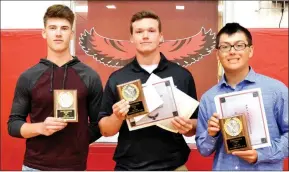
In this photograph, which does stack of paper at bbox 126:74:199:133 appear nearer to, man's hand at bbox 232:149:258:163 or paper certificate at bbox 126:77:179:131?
paper certificate at bbox 126:77:179:131

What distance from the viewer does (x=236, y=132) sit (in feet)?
6.90

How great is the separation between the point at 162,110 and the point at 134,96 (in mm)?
221

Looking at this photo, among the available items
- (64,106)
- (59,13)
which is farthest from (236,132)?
(59,13)

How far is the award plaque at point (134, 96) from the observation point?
227 centimetres

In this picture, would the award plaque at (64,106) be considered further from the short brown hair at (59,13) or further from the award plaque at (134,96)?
the short brown hair at (59,13)

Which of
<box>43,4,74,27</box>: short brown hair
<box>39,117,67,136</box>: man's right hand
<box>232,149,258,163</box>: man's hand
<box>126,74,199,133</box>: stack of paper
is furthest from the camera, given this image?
<box>43,4,74,27</box>: short brown hair

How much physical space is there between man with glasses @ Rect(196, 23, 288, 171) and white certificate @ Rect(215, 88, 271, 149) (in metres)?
0.06

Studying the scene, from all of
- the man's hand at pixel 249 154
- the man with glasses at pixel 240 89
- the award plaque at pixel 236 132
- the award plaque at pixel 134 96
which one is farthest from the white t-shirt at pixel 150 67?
the man's hand at pixel 249 154

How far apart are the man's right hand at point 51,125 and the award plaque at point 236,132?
0.97 meters

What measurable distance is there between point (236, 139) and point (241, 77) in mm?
442

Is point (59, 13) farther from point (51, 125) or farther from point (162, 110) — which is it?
point (162, 110)

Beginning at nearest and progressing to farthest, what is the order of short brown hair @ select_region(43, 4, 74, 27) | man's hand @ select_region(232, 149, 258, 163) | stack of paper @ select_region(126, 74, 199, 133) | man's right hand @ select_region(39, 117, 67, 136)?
man's hand @ select_region(232, 149, 258, 163) < man's right hand @ select_region(39, 117, 67, 136) < stack of paper @ select_region(126, 74, 199, 133) < short brown hair @ select_region(43, 4, 74, 27)

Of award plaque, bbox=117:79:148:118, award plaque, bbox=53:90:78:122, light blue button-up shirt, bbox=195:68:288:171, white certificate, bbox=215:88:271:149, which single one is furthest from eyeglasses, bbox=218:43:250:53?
award plaque, bbox=53:90:78:122

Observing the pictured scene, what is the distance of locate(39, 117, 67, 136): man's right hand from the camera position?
225 centimetres
